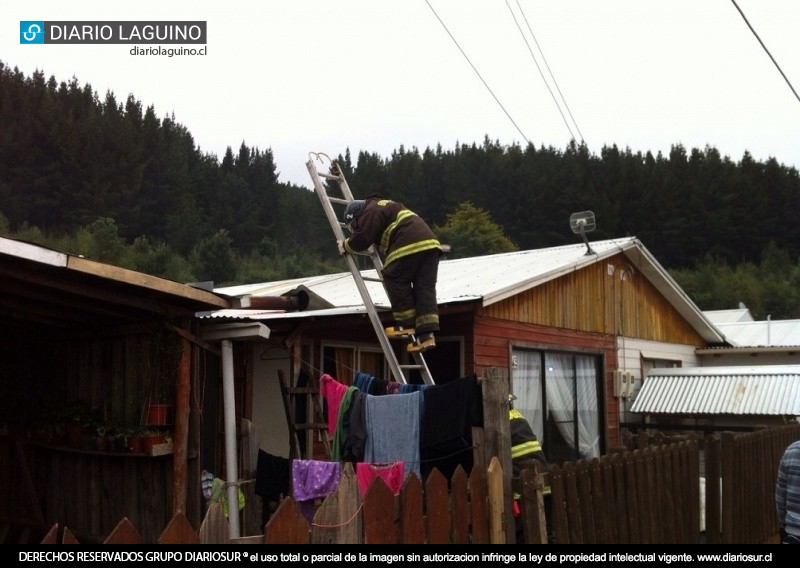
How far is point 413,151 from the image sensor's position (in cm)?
6738

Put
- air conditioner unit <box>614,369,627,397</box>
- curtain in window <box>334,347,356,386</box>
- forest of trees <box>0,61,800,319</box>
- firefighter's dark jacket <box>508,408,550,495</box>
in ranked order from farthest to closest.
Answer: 1. forest of trees <box>0,61,800,319</box>
2. air conditioner unit <box>614,369,627,397</box>
3. curtain in window <box>334,347,356,386</box>
4. firefighter's dark jacket <box>508,408,550,495</box>

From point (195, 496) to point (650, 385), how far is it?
10919mm

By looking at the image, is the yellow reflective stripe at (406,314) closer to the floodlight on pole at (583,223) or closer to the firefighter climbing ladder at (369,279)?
the firefighter climbing ladder at (369,279)

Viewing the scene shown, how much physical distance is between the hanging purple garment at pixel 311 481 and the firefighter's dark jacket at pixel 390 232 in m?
1.92

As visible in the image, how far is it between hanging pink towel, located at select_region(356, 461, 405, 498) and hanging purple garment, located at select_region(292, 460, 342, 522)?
2.10 feet

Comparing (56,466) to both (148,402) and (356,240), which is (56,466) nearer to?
(148,402)

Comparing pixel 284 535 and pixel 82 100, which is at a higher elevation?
pixel 82 100

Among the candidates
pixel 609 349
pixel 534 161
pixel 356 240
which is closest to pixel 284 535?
pixel 356 240

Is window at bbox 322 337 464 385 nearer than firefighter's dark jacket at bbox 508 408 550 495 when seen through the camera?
No

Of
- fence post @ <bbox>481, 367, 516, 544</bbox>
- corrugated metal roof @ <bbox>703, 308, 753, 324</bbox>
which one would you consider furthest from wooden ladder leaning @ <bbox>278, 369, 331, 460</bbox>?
corrugated metal roof @ <bbox>703, 308, 753, 324</bbox>

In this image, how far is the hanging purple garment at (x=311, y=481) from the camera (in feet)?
23.2

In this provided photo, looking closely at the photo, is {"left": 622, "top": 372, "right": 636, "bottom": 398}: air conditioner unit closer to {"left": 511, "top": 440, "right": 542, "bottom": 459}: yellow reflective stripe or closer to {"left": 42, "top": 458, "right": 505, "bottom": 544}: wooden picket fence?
{"left": 511, "top": 440, "right": 542, "bottom": 459}: yellow reflective stripe

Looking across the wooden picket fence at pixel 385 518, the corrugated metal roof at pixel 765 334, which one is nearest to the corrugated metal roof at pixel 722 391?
the corrugated metal roof at pixel 765 334

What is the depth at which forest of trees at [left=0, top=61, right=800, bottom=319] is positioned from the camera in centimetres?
4912
